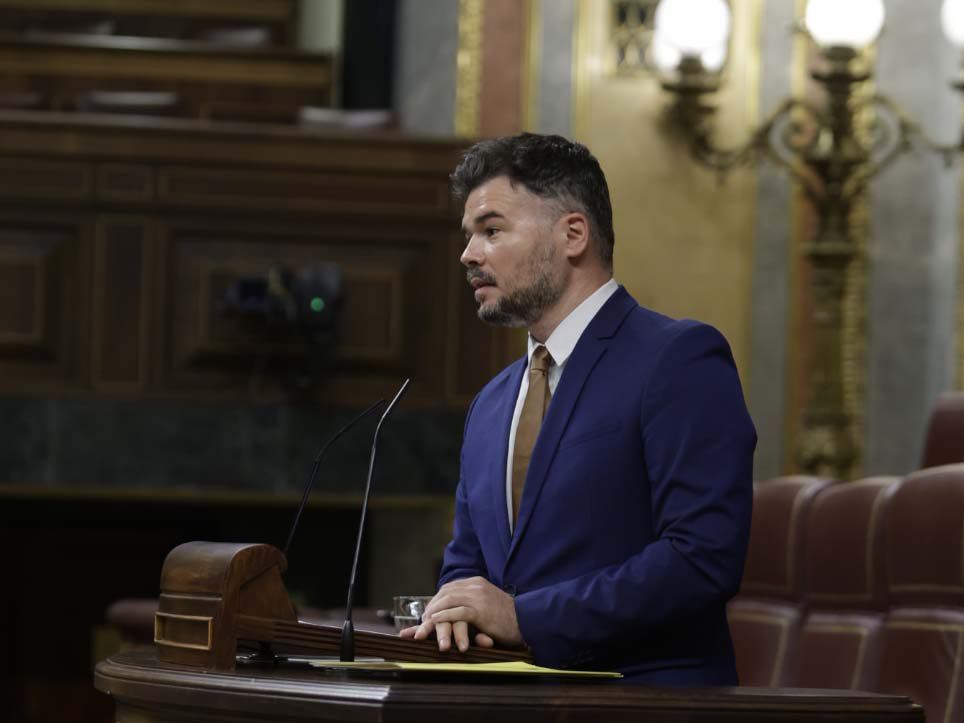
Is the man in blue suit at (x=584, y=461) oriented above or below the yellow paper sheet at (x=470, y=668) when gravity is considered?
above

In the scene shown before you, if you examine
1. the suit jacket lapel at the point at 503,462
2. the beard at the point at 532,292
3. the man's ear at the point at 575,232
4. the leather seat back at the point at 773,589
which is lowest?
the leather seat back at the point at 773,589

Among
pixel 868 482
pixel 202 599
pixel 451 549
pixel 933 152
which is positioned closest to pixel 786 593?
pixel 868 482

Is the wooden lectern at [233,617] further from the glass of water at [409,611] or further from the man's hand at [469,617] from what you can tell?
the glass of water at [409,611]

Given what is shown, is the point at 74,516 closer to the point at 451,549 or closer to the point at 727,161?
the point at 727,161

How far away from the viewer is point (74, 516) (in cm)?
659

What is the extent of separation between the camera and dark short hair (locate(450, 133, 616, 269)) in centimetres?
218

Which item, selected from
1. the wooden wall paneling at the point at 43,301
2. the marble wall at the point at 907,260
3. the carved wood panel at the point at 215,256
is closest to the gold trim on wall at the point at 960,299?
the marble wall at the point at 907,260

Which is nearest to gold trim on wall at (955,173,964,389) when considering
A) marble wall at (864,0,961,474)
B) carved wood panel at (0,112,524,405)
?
marble wall at (864,0,961,474)

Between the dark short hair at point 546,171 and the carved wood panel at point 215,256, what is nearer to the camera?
the dark short hair at point 546,171

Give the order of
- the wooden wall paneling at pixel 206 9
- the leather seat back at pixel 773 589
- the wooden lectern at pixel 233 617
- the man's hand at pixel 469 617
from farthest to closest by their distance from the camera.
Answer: the wooden wall paneling at pixel 206 9 → the leather seat back at pixel 773 589 → the man's hand at pixel 469 617 → the wooden lectern at pixel 233 617

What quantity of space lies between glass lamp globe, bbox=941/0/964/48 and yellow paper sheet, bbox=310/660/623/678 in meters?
4.00

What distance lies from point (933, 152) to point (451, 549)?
410 centimetres

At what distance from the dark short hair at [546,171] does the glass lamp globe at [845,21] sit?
3.43 m

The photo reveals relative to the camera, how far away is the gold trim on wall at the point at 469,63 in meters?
6.32
